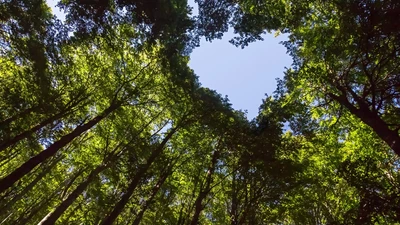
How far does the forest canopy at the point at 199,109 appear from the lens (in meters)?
8.69

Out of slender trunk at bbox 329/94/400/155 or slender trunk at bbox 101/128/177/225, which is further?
slender trunk at bbox 101/128/177/225

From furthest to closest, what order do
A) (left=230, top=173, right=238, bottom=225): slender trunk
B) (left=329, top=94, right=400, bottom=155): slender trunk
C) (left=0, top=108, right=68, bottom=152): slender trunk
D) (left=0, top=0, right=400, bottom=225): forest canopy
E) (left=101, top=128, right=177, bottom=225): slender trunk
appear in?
(left=230, top=173, right=238, bottom=225): slender trunk < (left=101, top=128, right=177, bottom=225): slender trunk < (left=0, top=108, right=68, bottom=152): slender trunk < (left=0, top=0, right=400, bottom=225): forest canopy < (left=329, top=94, right=400, bottom=155): slender trunk

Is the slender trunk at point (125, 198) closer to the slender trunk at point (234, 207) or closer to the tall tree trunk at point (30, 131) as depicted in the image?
the slender trunk at point (234, 207)

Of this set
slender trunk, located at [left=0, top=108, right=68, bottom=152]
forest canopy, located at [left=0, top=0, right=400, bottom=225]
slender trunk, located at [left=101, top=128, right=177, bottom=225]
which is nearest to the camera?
forest canopy, located at [left=0, top=0, right=400, bottom=225]

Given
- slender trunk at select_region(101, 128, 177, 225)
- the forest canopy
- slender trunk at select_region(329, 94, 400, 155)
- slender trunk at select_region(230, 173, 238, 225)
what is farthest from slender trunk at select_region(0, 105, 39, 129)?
slender trunk at select_region(329, 94, 400, 155)

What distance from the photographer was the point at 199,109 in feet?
46.2

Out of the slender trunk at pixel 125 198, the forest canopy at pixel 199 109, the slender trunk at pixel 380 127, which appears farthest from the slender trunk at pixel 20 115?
the slender trunk at pixel 380 127

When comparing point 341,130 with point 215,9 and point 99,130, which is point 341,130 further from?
point 99,130

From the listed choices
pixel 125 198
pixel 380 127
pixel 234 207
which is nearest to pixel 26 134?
pixel 125 198

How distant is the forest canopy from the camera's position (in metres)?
8.69

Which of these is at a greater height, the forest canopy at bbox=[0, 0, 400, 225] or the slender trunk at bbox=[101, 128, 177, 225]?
the forest canopy at bbox=[0, 0, 400, 225]

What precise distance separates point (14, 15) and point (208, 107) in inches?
342

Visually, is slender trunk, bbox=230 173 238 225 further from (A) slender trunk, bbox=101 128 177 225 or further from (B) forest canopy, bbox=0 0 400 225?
(A) slender trunk, bbox=101 128 177 225

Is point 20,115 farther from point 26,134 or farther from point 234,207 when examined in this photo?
point 234,207
